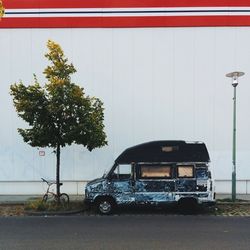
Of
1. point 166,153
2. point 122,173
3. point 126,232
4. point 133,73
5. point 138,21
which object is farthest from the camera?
point 133,73

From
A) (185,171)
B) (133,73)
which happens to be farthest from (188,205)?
(133,73)

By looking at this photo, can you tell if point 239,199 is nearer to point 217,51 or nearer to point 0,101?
point 217,51

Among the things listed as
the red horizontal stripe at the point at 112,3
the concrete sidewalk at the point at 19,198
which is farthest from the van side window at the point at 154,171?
the red horizontal stripe at the point at 112,3

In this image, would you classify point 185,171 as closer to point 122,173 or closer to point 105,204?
point 122,173

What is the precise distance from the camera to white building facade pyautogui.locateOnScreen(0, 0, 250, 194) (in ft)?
62.6

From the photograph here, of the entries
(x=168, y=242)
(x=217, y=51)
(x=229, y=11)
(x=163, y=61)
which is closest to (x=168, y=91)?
(x=163, y=61)

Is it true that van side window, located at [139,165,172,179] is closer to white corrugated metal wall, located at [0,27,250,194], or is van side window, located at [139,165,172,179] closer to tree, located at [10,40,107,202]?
tree, located at [10,40,107,202]

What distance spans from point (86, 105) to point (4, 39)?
257 inches

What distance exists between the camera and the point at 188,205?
46.5 ft

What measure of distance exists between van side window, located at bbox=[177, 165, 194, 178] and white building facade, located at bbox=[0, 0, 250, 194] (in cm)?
504

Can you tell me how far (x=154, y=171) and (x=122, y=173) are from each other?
1.01m

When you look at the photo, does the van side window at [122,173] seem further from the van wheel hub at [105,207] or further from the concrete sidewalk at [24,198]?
the concrete sidewalk at [24,198]

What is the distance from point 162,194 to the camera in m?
14.0

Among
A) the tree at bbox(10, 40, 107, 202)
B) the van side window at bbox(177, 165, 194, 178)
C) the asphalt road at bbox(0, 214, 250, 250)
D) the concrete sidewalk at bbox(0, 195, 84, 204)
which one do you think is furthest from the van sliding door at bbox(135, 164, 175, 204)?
the concrete sidewalk at bbox(0, 195, 84, 204)
